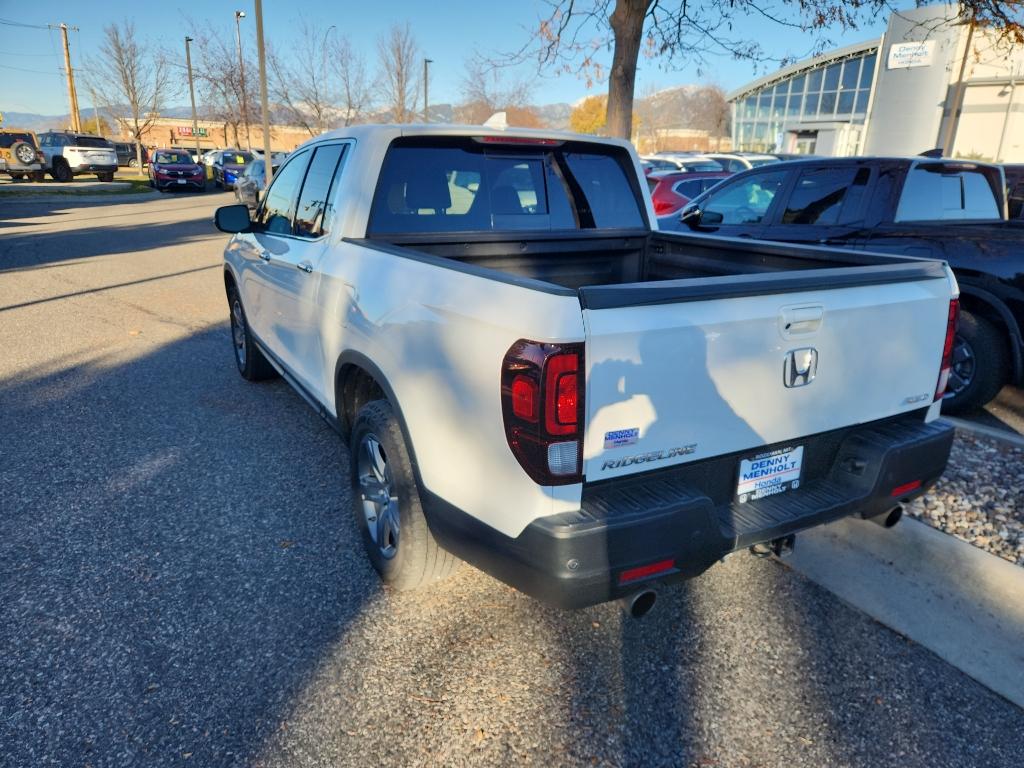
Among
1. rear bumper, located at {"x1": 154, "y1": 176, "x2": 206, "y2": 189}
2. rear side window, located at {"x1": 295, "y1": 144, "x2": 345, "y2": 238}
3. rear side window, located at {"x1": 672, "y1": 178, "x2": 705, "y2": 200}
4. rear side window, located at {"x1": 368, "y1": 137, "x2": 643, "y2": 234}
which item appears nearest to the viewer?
rear side window, located at {"x1": 368, "y1": 137, "x2": 643, "y2": 234}

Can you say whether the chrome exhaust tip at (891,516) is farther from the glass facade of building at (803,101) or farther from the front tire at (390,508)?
the glass facade of building at (803,101)

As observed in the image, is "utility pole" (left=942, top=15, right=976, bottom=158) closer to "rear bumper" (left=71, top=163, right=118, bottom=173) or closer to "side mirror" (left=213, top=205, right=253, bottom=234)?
"side mirror" (left=213, top=205, right=253, bottom=234)

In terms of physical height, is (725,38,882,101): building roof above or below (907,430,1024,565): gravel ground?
above

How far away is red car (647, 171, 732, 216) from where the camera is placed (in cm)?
1201

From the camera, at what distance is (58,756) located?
2191 mm

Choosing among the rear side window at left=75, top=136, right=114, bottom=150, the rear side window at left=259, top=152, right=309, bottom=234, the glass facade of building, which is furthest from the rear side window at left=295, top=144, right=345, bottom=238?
the glass facade of building

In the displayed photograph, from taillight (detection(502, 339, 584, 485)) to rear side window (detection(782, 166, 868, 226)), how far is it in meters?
4.74

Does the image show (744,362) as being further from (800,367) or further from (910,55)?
(910,55)

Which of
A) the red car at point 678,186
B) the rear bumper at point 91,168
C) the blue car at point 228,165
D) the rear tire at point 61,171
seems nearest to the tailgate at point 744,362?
the red car at point 678,186

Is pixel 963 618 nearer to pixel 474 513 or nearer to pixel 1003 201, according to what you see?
pixel 474 513

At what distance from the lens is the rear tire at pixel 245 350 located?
218 inches

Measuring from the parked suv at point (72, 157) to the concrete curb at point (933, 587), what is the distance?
3953cm

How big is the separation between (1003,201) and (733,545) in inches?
216

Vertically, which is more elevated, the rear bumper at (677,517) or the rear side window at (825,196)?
the rear side window at (825,196)
